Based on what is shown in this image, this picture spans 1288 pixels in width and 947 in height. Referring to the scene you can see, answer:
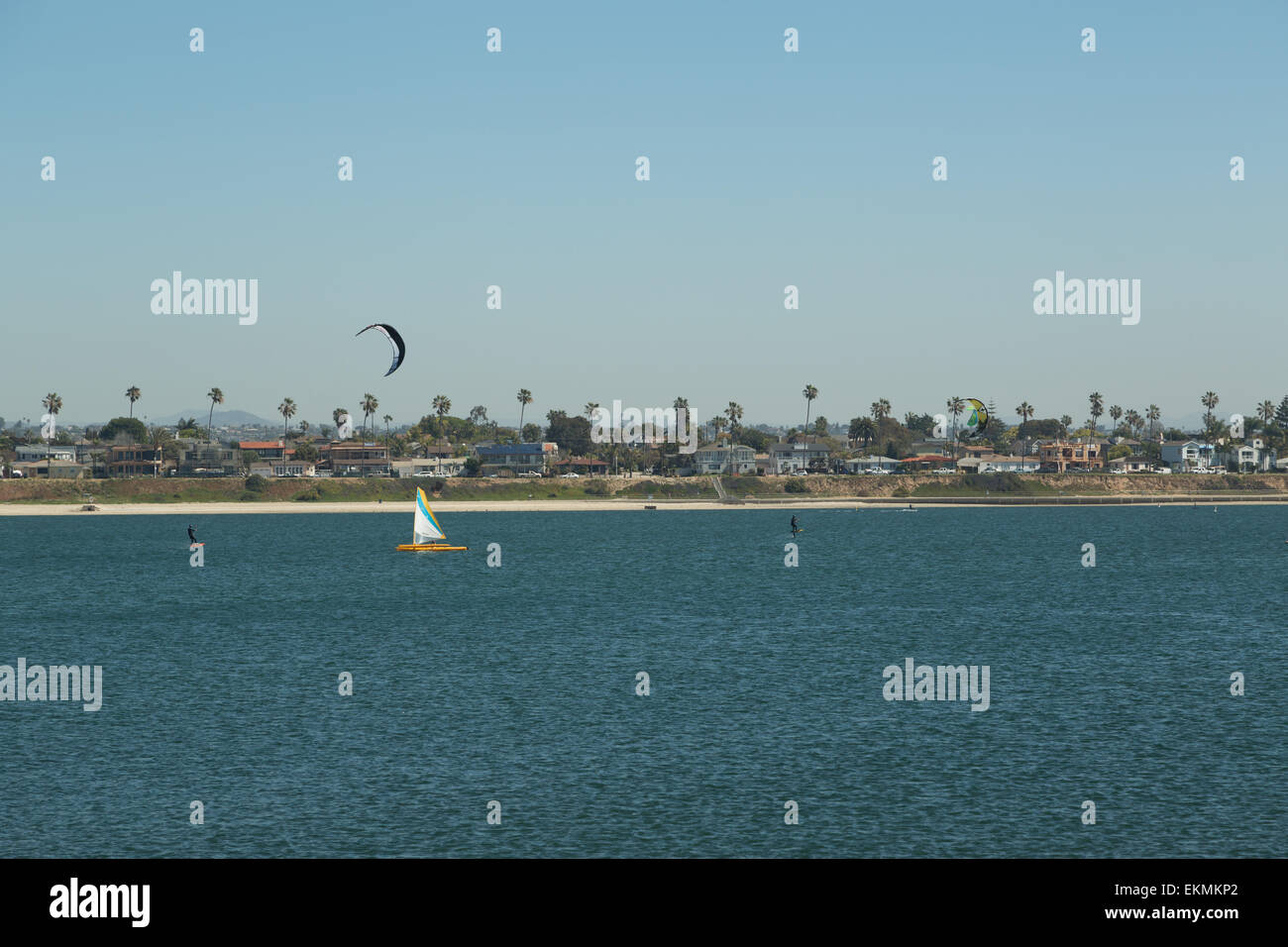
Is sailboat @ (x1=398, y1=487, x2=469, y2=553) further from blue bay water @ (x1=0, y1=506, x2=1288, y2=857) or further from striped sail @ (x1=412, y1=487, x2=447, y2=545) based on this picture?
blue bay water @ (x1=0, y1=506, x2=1288, y2=857)

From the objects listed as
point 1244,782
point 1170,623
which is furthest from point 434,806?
point 1170,623

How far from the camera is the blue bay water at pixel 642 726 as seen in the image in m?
38.3

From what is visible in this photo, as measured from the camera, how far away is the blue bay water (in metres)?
38.3

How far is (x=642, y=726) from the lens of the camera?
54969 mm

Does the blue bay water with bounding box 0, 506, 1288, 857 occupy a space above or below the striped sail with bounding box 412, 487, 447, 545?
below

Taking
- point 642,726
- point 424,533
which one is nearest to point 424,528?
point 424,533

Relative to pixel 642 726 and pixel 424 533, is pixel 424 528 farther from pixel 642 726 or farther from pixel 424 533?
pixel 642 726

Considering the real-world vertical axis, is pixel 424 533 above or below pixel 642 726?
above

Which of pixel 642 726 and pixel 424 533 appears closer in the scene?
pixel 642 726

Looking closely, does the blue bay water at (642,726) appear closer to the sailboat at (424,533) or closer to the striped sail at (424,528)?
the sailboat at (424,533)

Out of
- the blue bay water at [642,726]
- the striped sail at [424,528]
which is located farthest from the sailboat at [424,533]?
the blue bay water at [642,726]

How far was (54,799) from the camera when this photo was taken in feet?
137

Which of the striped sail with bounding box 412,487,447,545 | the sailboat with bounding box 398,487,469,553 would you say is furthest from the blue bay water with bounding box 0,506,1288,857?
the striped sail with bounding box 412,487,447,545
